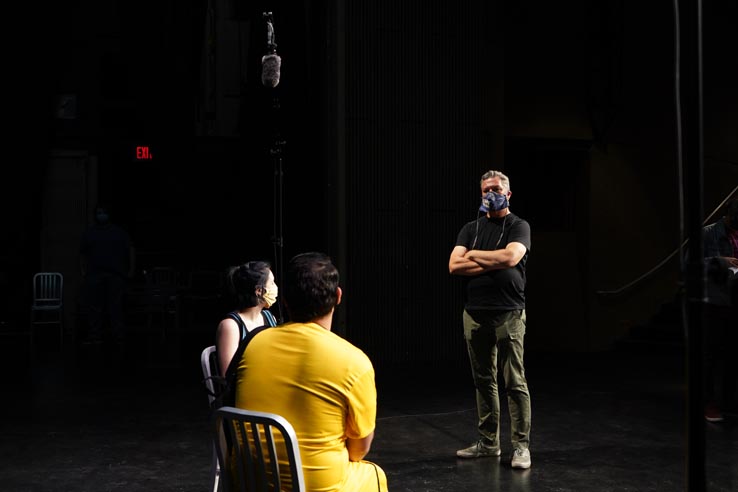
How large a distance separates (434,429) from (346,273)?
9.68ft

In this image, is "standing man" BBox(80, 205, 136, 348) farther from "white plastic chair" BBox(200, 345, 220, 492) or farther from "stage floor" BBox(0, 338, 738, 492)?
"white plastic chair" BBox(200, 345, 220, 492)

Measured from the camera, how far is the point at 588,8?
9.62 meters

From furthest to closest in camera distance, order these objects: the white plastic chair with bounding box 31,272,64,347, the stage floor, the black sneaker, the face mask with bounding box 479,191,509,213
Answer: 1. the white plastic chair with bounding box 31,272,64,347
2. the black sneaker
3. the face mask with bounding box 479,191,509,213
4. the stage floor

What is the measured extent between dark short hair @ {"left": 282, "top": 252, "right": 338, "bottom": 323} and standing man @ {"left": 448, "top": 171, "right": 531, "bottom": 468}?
6.77ft

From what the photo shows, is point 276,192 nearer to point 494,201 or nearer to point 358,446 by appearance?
point 494,201

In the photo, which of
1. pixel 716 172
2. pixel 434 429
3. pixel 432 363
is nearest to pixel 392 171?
pixel 432 363

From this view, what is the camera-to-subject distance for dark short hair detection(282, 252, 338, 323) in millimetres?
2213

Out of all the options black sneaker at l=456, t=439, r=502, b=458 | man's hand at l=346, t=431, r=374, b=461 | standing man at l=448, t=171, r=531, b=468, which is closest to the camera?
man's hand at l=346, t=431, r=374, b=461

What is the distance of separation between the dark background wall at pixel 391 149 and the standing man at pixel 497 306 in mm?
1857

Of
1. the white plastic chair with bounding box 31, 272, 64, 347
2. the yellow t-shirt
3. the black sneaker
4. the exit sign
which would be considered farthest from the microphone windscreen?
the exit sign

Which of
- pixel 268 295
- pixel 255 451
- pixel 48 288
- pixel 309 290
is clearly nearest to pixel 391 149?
pixel 268 295

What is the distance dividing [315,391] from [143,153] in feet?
37.4

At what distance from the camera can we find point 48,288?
10.5 meters

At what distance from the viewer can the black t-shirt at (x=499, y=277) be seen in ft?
13.7
